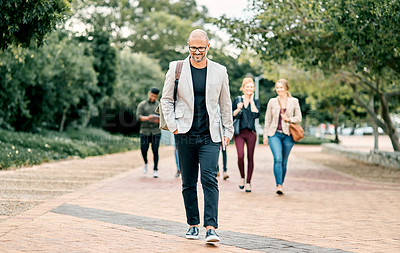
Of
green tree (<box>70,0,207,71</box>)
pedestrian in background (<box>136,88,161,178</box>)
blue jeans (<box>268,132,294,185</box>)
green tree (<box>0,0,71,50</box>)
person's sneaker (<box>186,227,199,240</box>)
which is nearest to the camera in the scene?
person's sneaker (<box>186,227,199,240</box>)

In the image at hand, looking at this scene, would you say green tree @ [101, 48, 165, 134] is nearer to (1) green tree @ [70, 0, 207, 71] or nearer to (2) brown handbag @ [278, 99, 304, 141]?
(1) green tree @ [70, 0, 207, 71]

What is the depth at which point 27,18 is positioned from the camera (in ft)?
26.1

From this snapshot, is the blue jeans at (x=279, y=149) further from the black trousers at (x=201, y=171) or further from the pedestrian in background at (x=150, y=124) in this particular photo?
the black trousers at (x=201, y=171)

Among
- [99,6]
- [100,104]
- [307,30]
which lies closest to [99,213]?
[307,30]

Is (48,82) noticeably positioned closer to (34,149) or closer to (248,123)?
(34,149)

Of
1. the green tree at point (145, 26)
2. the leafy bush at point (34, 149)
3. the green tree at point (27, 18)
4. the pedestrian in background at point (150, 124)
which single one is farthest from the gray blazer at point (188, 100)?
the green tree at point (145, 26)

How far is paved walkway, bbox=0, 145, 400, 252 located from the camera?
469cm

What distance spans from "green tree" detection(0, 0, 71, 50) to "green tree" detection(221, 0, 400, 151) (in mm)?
5418

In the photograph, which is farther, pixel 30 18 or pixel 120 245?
pixel 30 18

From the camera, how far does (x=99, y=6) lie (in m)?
54.0

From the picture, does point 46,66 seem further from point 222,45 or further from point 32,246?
point 222,45

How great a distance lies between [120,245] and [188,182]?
0.87 m

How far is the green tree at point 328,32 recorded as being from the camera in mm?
10289

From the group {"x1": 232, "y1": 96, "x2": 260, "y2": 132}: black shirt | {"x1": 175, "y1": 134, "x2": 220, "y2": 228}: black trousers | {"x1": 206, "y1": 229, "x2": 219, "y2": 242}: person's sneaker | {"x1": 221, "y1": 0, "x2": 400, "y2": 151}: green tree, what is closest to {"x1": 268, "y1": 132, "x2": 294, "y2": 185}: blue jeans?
{"x1": 232, "y1": 96, "x2": 260, "y2": 132}: black shirt
